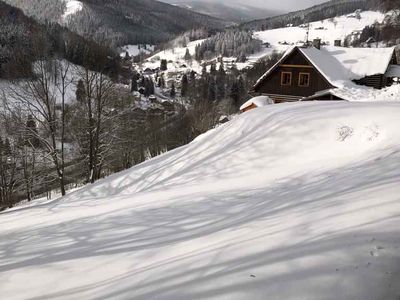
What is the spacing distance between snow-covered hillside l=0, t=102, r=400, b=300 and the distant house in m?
21.7

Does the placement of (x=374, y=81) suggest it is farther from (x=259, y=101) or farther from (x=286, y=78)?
(x=259, y=101)

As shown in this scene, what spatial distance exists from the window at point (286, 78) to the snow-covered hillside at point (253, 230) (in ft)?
73.9

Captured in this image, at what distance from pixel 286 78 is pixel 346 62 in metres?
5.55

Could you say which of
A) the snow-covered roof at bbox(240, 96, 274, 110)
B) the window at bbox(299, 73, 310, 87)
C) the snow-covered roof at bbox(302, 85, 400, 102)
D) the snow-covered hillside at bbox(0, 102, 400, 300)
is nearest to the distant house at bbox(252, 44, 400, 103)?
the window at bbox(299, 73, 310, 87)

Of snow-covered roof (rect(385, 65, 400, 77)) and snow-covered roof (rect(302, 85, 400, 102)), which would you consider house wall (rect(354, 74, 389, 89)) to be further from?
snow-covered roof (rect(385, 65, 400, 77))

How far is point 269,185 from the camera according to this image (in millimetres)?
9461

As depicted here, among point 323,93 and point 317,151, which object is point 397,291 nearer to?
point 317,151

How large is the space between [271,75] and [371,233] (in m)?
32.9

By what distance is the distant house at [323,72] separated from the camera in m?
33.6

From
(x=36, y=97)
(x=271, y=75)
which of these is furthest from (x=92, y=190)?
(x=271, y=75)

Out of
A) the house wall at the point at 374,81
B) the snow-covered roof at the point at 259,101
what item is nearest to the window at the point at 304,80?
the snow-covered roof at the point at 259,101

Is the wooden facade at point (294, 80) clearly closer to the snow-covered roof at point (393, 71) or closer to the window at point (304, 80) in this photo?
the window at point (304, 80)

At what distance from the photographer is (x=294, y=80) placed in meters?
35.2

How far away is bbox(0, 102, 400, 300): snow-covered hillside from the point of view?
410cm
